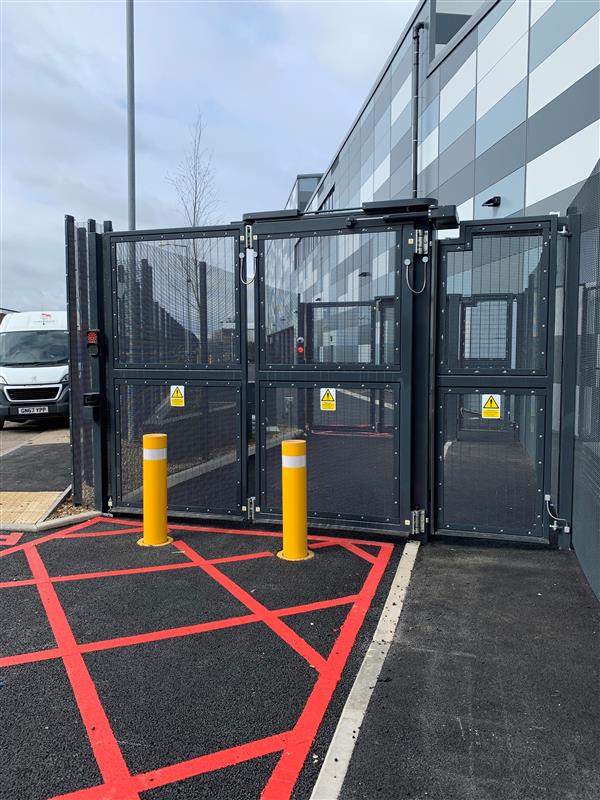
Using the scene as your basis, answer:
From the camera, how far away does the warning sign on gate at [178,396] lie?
6.33 metres

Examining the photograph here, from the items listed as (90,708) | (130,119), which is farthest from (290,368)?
(130,119)

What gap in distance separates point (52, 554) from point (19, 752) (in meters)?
2.99

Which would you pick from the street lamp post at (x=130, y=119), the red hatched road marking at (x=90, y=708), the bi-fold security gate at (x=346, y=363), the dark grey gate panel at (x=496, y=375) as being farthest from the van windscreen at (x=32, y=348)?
the dark grey gate panel at (x=496, y=375)

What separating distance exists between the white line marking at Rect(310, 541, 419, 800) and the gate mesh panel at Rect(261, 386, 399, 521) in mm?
1150

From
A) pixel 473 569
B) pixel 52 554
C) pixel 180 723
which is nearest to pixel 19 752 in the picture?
pixel 180 723

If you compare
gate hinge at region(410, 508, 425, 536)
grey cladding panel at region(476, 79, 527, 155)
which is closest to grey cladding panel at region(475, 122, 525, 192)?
grey cladding panel at region(476, 79, 527, 155)

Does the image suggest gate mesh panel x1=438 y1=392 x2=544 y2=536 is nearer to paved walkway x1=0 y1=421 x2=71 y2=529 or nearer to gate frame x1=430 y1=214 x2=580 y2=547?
gate frame x1=430 y1=214 x2=580 y2=547

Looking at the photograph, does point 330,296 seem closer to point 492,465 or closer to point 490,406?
point 490,406

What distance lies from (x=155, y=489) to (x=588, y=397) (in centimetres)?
385

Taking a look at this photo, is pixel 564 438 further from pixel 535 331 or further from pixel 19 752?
pixel 19 752

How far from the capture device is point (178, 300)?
6.24 m

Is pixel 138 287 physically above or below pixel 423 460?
above

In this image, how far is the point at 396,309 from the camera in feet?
18.5

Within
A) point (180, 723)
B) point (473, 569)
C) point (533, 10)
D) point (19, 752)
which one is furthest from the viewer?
point (533, 10)
